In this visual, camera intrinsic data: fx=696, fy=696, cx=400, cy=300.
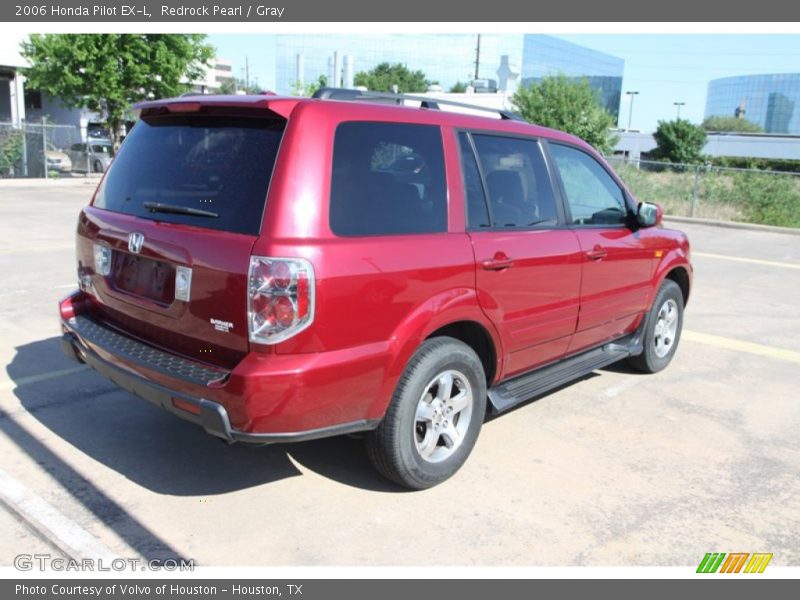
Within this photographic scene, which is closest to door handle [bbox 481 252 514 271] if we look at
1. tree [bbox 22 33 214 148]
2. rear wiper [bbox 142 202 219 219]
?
rear wiper [bbox 142 202 219 219]

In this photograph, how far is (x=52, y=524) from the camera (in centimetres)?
325

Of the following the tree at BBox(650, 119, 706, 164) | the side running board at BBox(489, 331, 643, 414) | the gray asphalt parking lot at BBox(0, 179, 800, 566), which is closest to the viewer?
the gray asphalt parking lot at BBox(0, 179, 800, 566)

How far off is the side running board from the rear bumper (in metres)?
1.09

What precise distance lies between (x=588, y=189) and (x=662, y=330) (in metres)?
1.65

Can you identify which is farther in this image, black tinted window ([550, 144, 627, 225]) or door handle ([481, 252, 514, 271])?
black tinted window ([550, 144, 627, 225])

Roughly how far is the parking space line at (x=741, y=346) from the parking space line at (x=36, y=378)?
228 inches

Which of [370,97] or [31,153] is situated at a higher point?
[370,97]

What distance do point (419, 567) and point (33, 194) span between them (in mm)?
21282

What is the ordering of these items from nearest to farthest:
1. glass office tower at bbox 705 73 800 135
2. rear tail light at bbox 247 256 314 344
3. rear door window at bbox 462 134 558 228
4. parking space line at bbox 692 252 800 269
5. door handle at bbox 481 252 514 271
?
rear tail light at bbox 247 256 314 344, door handle at bbox 481 252 514 271, rear door window at bbox 462 134 558 228, parking space line at bbox 692 252 800 269, glass office tower at bbox 705 73 800 135

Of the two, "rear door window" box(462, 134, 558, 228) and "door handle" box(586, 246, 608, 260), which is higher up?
"rear door window" box(462, 134, 558, 228)

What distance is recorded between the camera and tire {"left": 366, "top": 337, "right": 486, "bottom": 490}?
11.5ft

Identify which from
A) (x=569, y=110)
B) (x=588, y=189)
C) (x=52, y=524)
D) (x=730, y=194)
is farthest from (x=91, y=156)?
(x=52, y=524)

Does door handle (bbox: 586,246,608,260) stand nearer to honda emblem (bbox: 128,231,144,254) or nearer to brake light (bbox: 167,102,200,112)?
brake light (bbox: 167,102,200,112)

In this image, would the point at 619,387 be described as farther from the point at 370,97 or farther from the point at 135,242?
the point at 135,242
